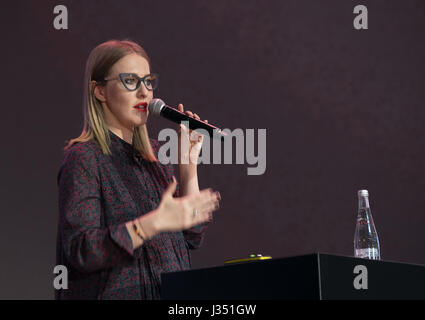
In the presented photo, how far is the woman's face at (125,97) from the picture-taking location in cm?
163

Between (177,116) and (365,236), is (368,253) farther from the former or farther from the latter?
(177,116)

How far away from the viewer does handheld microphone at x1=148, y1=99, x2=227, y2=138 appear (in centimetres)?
160

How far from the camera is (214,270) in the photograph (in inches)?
44.4

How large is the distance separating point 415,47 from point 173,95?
1298mm

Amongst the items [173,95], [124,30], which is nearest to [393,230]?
[173,95]

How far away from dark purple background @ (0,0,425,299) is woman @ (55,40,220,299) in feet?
3.20

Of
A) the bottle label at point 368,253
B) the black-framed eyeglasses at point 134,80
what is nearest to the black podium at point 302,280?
the black-framed eyeglasses at point 134,80

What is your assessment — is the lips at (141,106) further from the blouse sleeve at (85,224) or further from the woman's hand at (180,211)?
the woman's hand at (180,211)

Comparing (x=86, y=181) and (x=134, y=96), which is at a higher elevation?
(x=134, y=96)

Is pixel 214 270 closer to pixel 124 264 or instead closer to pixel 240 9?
pixel 124 264

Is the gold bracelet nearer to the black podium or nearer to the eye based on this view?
the black podium

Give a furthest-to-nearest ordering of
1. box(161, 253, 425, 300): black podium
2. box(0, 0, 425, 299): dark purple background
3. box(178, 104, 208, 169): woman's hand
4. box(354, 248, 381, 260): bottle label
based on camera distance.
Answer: box(0, 0, 425, 299): dark purple background
box(354, 248, 381, 260): bottle label
box(178, 104, 208, 169): woman's hand
box(161, 253, 425, 300): black podium

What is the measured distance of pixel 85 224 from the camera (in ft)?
4.45

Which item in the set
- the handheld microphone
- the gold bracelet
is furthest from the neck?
the gold bracelet
